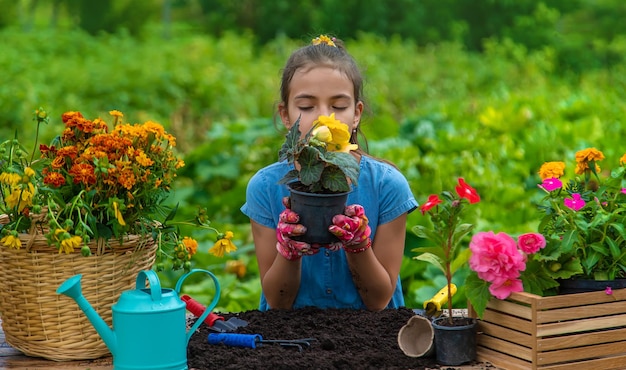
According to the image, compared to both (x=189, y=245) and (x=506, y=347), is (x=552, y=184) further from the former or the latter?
(x=189, y=245)

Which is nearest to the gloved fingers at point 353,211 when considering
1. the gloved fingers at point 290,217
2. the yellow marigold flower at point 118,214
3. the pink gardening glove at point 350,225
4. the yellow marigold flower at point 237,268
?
the pink gardening glove at point 350,225

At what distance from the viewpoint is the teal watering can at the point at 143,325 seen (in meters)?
1.75

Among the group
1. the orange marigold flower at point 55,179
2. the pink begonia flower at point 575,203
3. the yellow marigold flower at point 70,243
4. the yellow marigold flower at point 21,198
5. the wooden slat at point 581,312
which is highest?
the orange marigold flower at point 55,179

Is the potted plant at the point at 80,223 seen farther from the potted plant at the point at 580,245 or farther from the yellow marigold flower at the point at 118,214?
the potted plant at the point at 580,245

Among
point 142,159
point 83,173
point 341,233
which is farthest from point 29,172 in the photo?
point 341,233

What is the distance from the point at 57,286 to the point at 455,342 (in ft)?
2.65

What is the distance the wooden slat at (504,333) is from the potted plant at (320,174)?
1.15 feet

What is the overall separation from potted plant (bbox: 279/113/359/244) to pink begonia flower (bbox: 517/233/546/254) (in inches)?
13.7

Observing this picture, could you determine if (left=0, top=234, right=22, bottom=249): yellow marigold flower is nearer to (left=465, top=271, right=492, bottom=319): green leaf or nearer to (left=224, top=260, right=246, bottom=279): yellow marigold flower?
(left=465, top=271, right=492, bottom=319): green leaf

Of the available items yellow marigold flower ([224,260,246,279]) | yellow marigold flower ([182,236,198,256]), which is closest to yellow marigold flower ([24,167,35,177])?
yellow marigold flower ([182,236,198,256])

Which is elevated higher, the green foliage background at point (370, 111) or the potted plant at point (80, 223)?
the green foliage background at point (370, 111)

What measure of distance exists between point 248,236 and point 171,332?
3.20 m

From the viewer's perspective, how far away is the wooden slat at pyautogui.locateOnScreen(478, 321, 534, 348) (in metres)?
1.79

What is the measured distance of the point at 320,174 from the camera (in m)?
1.78
